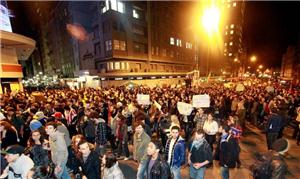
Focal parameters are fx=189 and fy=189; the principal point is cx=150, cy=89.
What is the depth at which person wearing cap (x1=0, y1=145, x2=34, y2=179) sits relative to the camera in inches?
126

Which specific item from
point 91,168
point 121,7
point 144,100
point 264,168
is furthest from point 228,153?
point 121,7

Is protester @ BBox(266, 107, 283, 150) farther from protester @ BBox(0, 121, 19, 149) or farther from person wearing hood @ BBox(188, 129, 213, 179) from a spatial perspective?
protester @ BBox(0, 121, 19, 149)

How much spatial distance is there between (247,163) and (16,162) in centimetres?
650

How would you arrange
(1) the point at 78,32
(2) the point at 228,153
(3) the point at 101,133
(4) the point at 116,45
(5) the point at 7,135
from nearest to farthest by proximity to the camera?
(2) the point at 228,153, (5) the point at 7,135, (3) the point at 101,133, (4) the point at 116,45, (1) the point at 78,32

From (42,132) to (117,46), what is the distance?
3326 cm

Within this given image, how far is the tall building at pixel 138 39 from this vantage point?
120ft

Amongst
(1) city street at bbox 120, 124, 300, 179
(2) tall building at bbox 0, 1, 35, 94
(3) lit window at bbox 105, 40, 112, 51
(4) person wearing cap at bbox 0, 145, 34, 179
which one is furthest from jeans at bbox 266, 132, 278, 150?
(3) lit window at bbox 105, 40, 112, 51

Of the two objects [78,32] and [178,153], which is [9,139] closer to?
[178,153]

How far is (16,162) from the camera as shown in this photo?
10.6ft

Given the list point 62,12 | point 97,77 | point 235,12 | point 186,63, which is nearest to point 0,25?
point 97,77

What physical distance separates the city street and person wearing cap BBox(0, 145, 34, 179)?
3057 millimetres

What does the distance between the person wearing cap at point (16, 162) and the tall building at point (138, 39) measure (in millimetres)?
33336

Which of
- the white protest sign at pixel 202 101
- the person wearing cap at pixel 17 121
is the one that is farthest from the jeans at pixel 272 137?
the person wearing cap at pixel 17 121

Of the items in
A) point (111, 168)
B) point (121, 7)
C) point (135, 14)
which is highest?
point (121, 7)
